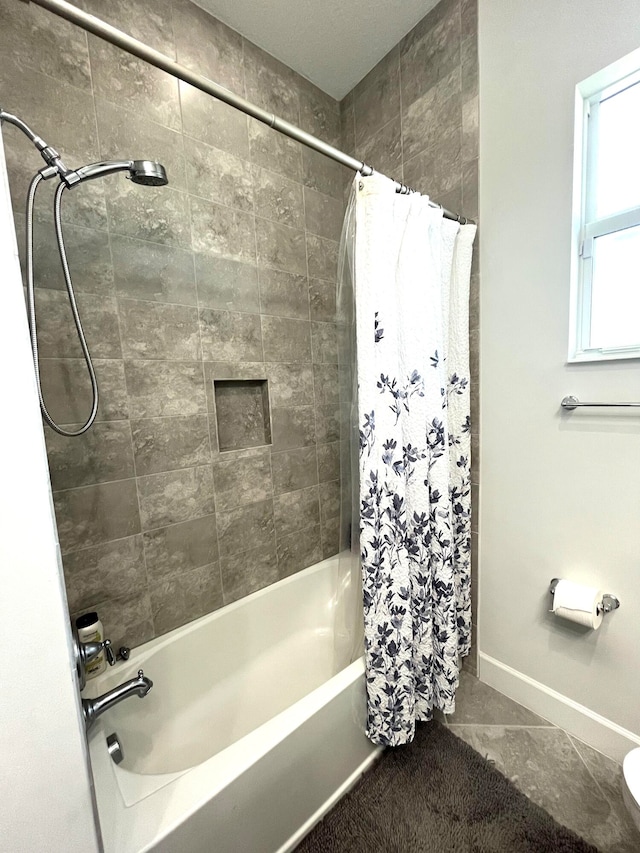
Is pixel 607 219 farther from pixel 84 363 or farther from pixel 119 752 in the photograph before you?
pixel 119 752

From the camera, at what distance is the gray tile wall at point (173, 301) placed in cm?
116

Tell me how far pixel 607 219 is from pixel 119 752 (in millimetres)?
2307

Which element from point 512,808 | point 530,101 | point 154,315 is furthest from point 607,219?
point 512,808

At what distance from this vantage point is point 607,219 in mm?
1145

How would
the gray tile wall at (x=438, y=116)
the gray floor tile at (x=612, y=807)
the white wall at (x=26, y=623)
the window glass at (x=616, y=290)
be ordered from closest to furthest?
the white wall at (x=26, y=623) → the gray floor tile at (x=612, y=807) → the window glass at (x=616, y=290) → the gray tile wall at (x=438, y=116)

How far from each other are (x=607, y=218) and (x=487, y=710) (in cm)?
197

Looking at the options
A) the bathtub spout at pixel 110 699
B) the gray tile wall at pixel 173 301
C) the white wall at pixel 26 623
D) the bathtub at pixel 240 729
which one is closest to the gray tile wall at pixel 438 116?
the gray tile wall at pixel 173 301

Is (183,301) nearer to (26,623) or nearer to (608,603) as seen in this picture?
(26,623)

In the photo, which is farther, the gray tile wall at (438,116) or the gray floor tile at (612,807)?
the gray tile wall at (438,116)

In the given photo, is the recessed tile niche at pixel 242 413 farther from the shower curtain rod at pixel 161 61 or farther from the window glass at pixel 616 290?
the window glass at pixel 616 290

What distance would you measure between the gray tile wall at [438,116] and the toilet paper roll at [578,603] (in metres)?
0.37

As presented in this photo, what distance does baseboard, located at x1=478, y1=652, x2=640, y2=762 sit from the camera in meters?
1.24

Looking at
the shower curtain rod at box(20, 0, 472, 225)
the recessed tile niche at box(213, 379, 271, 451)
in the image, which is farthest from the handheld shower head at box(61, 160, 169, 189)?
the recessed tile niche at box(213, 379, 271, 451)

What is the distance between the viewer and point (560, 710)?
1.38 metres
